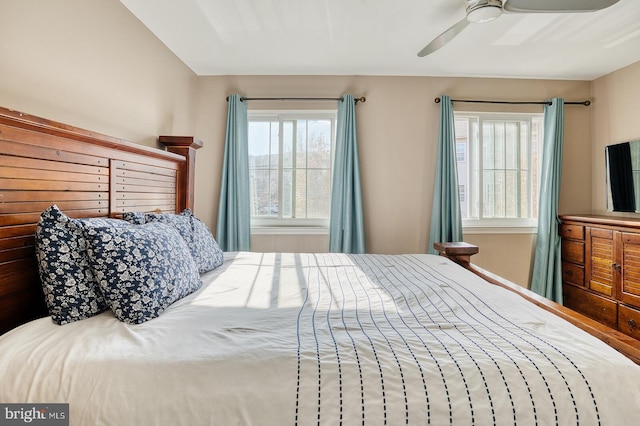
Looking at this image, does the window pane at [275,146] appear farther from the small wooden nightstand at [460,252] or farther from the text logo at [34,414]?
the text logo at [34,414]

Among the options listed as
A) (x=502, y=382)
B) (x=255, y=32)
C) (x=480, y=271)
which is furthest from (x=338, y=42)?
(x=502, y=382)

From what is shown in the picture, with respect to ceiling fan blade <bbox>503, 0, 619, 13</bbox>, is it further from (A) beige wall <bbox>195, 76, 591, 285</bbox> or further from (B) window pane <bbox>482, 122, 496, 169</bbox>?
(B) window pane <bbox>482, 122, 496, 169</bbox>

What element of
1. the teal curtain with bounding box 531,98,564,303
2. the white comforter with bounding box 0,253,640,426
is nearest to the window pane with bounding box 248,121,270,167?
the white comforter with bounding box 0,253,640,426

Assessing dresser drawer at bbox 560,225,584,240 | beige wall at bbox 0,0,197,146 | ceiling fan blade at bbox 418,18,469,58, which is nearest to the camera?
beige wall at bbox 0,0,197,146

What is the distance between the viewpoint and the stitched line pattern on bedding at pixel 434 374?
74cm

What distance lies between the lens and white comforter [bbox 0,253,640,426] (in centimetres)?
75

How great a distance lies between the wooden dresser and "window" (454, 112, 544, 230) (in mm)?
478

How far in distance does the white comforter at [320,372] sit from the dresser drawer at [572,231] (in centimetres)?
257

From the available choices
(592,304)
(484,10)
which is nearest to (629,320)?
(592,304)

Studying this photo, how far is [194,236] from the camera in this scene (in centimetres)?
175

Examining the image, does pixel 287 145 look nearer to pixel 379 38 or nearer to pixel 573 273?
pixel 379 38

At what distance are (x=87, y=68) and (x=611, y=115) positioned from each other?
Result: 175 inches

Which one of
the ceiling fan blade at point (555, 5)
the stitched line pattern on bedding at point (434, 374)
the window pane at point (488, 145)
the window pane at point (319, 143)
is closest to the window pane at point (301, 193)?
the window pane at point (319, 143)

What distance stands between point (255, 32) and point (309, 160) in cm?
130
